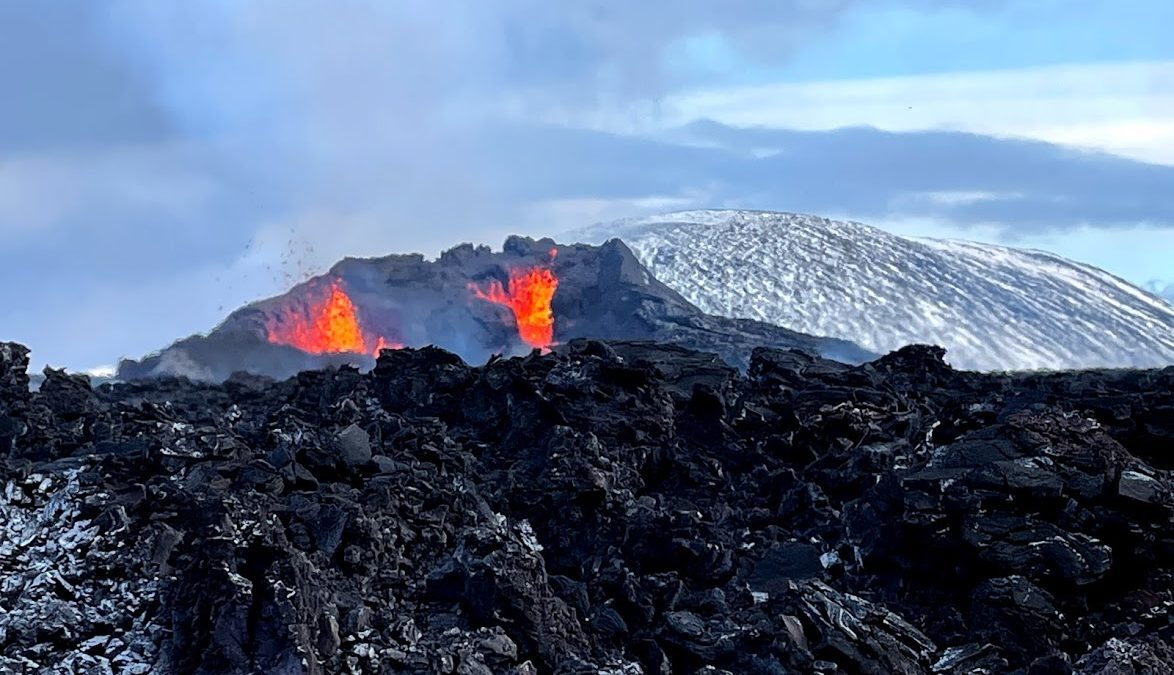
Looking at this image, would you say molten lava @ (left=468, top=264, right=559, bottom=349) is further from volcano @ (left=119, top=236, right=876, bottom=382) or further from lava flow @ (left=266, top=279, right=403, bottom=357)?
lava flow @ (left=266, top=279, right=403, bottom=357)

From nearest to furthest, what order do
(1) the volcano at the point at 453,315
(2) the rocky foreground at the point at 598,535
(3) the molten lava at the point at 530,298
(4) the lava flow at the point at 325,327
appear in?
1. (2) the rocky foreground at the point at 598,535
2. (1) the volcano at the point at 453,315
3. (4) the lava flow at the point at 325,327
4. (3) the molten lava at the point at 530,298

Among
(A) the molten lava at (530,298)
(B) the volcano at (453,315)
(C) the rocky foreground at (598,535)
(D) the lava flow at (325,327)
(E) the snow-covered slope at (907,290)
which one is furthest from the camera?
(E) the snow-covered slope at (907,290)

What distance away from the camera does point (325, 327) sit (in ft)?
257

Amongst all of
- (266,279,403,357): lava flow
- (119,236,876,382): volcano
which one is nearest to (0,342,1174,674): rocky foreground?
(119,236,876,382): volcano

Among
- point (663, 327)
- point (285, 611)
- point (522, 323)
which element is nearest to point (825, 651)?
point (285, 611)

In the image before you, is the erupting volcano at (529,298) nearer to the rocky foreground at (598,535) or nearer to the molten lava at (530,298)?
the molten lava at (530,298)

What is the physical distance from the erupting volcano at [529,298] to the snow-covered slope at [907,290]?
725 cm

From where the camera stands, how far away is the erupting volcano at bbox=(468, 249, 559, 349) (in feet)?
257

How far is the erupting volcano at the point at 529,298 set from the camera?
257 feet

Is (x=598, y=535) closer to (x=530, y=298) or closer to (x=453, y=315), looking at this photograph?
(x=453, y=315)

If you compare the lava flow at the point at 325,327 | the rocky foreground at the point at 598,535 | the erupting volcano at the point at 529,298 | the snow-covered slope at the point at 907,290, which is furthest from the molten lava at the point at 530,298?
the rocky foreground at the point at 598,535

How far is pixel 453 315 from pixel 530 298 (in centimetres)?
471

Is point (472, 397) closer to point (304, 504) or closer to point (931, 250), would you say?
point (304, 504)

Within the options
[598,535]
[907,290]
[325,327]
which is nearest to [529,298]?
[325,327]
